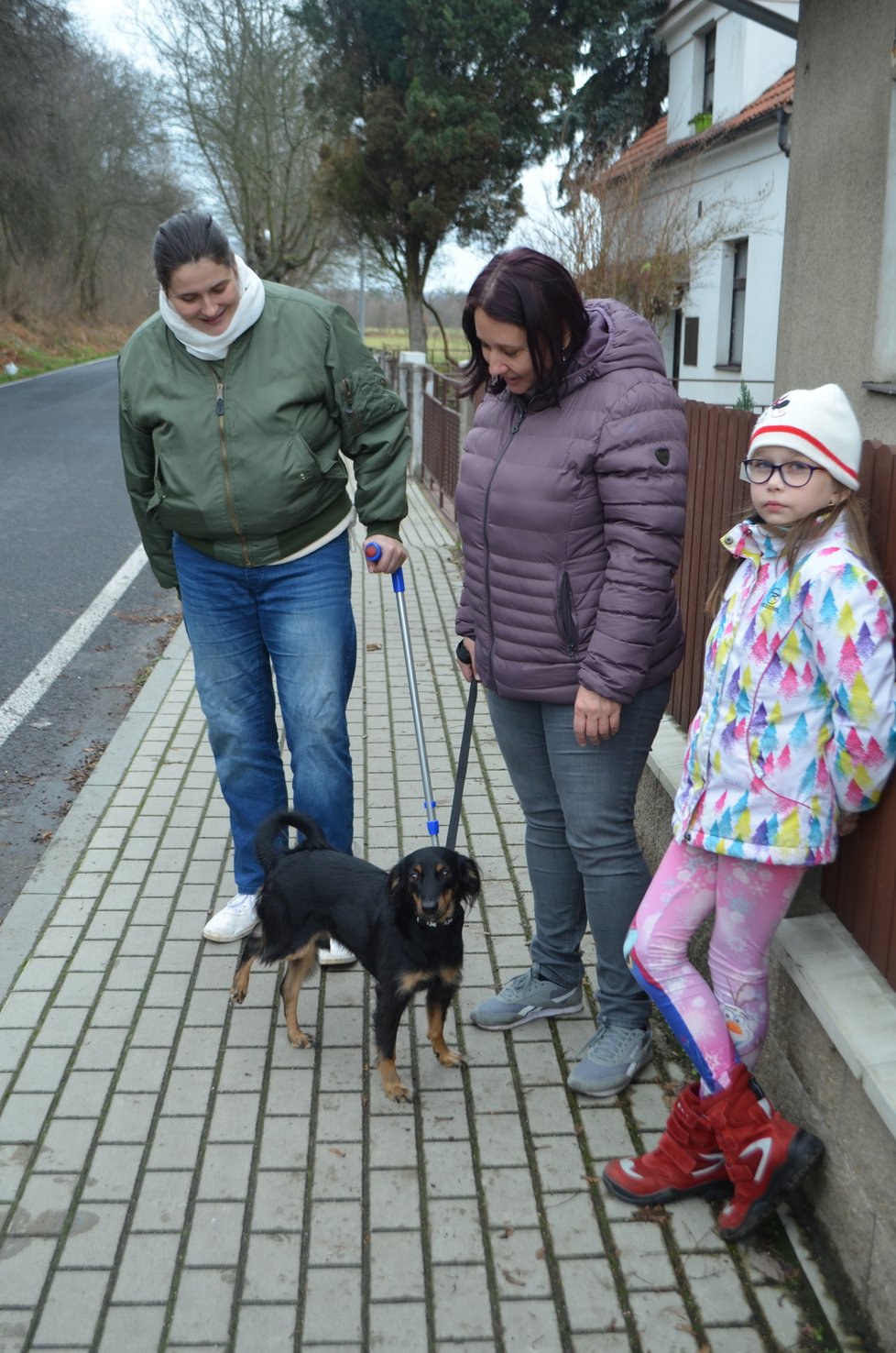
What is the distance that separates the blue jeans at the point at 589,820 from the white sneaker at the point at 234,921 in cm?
107

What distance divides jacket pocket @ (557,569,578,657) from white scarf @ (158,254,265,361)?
1.20 meters

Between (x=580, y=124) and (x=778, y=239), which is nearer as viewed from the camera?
(x=778, y=239)

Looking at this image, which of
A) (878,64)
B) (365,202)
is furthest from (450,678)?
(365,202)

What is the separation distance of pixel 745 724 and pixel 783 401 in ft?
2.17

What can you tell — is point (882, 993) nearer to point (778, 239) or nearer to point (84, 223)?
point (778, 239)

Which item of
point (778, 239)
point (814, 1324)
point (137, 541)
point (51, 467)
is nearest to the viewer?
point (814, 1324)

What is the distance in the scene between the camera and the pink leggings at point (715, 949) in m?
2.73

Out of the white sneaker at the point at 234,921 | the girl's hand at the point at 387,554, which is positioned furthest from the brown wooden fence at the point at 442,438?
the white sneaker at the point at 234,921

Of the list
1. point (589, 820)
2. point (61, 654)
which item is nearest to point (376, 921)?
point (589, 820)

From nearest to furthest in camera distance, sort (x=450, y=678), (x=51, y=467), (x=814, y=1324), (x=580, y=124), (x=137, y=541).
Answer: (x=814, y=1324)
(x=450, y=678)
(x=137, y=541)
(x=51, y=467)
(x=580, y=124)

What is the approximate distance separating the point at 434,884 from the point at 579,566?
85 cm

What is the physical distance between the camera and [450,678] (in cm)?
724

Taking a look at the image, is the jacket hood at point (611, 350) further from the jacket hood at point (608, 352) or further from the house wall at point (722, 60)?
the house wall at point (722, 60)

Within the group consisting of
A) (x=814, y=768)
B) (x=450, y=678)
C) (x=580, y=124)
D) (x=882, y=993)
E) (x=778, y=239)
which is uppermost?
(x=580, y=124)
